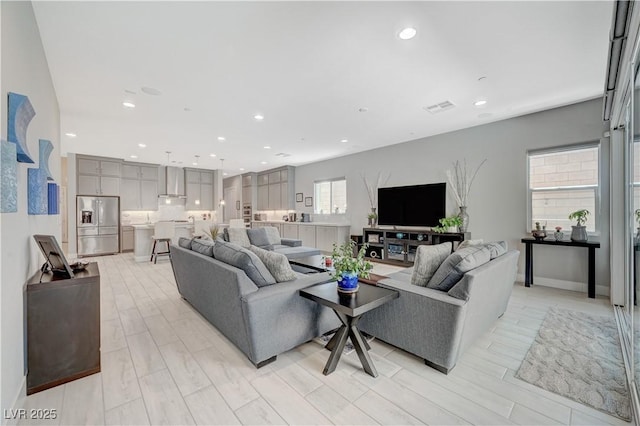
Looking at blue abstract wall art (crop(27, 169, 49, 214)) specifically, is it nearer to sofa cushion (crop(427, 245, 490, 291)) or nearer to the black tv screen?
sofa cushion (crop(427, 245, 490, 291))

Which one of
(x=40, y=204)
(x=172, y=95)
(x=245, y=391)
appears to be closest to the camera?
(x=245, y=391)

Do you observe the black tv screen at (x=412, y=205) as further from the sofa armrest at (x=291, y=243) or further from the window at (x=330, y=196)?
the sofa armrest at (x=291, y=243)

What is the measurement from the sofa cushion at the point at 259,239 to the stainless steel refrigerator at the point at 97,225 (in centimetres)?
497

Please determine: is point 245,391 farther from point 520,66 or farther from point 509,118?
point 509,118

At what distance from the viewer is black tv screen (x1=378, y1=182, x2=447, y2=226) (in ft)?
18.7

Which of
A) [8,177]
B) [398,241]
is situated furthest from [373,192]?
[8,177]

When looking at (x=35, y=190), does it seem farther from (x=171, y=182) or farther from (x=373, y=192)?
(x=171, y=182)

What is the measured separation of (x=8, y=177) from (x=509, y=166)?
6.08 metres

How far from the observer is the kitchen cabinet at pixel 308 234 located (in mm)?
8195

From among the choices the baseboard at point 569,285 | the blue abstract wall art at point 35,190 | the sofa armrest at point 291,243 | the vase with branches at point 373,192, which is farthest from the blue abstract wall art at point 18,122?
the baseboard at point 569,285

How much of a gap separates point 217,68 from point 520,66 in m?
3.34

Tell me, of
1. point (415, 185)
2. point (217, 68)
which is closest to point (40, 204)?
point (217, 68)

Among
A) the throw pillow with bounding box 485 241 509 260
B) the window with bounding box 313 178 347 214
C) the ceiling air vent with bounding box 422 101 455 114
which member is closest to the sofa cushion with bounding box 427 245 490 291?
the throw pillow with bounding box 485 241 509 260

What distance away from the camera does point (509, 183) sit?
485 cm
